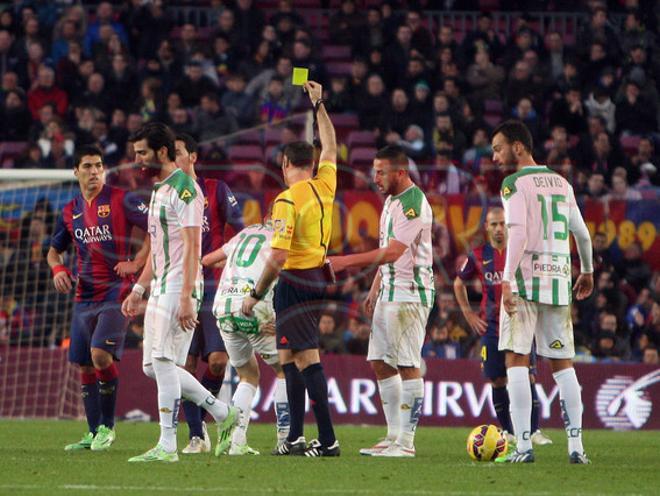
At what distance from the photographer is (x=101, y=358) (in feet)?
36.0

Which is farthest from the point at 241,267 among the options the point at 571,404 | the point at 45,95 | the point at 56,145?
the point at 45,95

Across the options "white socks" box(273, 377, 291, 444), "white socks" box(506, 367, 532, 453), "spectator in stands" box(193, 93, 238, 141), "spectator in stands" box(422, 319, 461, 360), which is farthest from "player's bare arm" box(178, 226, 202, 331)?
"spectator in stands" box(193, 93, 238, 141)

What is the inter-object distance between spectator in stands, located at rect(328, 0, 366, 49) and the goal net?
7.36 m

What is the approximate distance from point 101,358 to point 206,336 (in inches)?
33.9

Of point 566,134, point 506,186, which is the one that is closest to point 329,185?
point 506,186

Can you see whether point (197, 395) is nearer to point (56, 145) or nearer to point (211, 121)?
point (56, 145)

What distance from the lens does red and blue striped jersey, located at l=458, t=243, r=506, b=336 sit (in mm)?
12542

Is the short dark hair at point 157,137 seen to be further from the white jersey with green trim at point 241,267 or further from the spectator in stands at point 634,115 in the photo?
the spectator in stands at point 634,115

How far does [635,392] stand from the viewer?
1647 centimetres

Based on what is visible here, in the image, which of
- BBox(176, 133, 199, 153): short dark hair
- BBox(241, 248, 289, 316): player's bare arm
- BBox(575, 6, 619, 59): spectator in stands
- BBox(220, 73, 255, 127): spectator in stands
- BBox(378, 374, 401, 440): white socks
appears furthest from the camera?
Result: BBox(575, 6, 619, 59): spectator in stands

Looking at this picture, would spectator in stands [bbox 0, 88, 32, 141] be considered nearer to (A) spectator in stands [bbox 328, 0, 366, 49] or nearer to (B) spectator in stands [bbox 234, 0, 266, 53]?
(B) spectator in stands [bbox 234, 0, 266, 53]

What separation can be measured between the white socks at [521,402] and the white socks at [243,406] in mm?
2030

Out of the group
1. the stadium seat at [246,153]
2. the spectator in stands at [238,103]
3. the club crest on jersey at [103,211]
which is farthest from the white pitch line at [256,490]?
the spectator in stands at [238,103]

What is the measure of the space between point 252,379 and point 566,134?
11032mm
